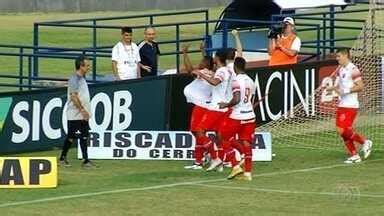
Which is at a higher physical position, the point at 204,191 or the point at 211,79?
the point at 211,79

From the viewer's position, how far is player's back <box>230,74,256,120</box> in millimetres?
17609

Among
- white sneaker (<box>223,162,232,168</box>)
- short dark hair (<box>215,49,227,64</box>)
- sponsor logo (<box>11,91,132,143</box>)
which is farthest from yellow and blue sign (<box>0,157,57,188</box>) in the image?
sponsor logo (<box>11,91,132,143</box>)

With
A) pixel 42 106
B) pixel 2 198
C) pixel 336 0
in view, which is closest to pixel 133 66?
pixel 42 106

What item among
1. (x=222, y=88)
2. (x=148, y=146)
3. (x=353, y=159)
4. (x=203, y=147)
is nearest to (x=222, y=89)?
(x=222, y=88)

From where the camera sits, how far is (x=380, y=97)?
77.3 feet

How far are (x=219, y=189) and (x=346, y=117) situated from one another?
356cm

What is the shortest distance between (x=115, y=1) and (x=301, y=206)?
149ft

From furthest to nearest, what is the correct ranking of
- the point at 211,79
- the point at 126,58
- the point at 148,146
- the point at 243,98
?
the point at 126,58 → the point at 148,146 → the point at 211,79 → the point at 243,98

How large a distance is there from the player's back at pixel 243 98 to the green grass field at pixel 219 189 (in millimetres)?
877

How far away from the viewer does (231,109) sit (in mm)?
17953

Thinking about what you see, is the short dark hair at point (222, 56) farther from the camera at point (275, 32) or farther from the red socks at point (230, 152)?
the camera at point (275, 32)

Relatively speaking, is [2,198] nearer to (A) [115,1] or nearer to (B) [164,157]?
(B) [164,157]

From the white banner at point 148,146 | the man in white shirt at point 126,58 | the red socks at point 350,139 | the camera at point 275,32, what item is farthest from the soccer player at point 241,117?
the camera at point 275,32

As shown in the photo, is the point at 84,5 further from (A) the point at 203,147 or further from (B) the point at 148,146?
(A) the point at 203,147
